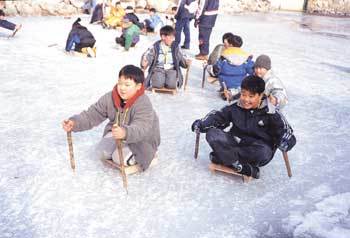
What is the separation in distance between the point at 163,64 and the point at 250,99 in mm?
2999

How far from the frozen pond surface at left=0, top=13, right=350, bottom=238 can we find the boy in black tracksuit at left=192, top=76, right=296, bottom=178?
23 cm

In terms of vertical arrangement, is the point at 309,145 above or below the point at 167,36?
below

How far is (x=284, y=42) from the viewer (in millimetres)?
12375

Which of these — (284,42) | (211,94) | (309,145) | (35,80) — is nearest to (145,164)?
(309,145)

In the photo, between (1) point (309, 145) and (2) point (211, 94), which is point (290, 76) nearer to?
(2) point (211, 94)

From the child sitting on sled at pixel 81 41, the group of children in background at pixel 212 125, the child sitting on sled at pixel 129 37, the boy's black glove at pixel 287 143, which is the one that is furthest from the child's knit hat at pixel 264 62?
the child sitting on sled at pixel 129 37

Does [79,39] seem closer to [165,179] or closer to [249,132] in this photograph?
[165,179]

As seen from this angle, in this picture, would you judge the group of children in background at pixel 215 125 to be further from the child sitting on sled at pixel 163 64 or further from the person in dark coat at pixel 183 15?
the person in dark coat at pixel 183 15

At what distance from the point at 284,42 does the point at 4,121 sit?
9.53 meters

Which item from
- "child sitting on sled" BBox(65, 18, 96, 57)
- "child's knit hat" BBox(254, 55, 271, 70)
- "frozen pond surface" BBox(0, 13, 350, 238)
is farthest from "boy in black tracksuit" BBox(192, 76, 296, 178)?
"child sitting on sled" BBox(65, 18, 96, 57)

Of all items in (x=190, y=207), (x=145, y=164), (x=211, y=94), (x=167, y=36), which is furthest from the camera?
(x=211, y=94)

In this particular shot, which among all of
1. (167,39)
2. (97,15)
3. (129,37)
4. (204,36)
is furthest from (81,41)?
(97,15)

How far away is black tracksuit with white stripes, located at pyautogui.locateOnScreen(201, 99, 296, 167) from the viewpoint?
346cm

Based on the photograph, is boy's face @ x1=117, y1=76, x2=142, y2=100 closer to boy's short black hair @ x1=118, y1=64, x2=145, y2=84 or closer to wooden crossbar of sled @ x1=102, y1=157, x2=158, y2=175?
boy's short black hair @ x1=118, y1=64, x2=145, y2=84
